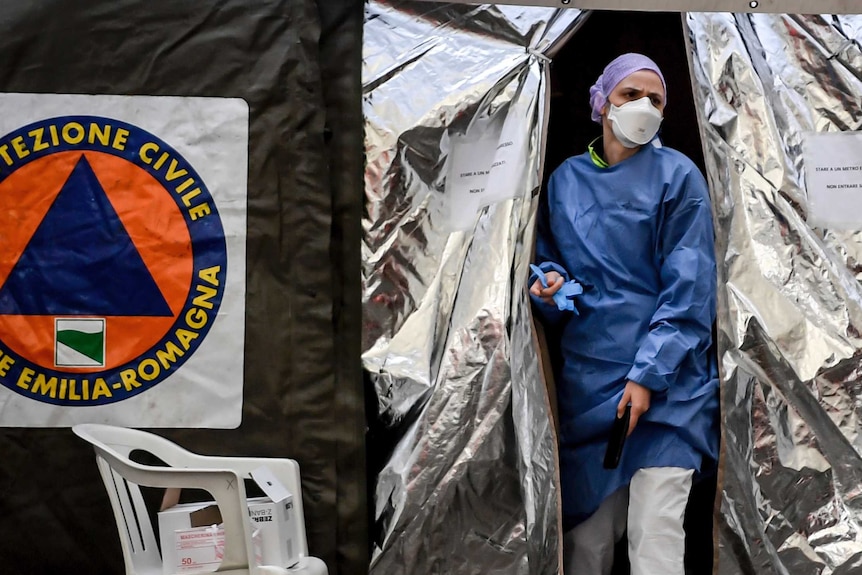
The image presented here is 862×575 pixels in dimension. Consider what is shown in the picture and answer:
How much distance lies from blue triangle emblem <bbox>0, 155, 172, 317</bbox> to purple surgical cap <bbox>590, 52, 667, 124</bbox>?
1.09m

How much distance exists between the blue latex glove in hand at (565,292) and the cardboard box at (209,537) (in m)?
0.70

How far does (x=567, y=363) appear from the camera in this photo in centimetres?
213

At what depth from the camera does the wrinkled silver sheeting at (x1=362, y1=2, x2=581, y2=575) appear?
77.3 inches

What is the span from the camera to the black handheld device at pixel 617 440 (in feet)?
6.44

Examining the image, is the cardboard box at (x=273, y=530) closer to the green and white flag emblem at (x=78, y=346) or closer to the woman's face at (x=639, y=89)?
the green and white flag emblem at (x=78, y=346)

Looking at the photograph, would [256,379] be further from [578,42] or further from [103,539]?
[578,42]

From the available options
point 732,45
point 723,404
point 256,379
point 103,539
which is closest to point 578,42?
point 732,45

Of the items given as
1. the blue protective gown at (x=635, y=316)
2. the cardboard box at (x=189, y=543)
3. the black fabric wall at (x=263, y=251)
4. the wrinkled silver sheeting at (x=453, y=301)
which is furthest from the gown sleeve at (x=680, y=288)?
the cardboard box at (x=189, y=543)

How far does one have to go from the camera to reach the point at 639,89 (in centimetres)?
212

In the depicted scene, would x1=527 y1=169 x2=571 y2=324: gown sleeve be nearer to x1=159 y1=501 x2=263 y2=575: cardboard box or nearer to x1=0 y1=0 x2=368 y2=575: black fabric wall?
x1=0 y1=0 x2=368 y2=575: black fabric wall

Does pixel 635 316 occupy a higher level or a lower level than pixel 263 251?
lower

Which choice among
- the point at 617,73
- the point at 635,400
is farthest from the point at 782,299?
the point at 617,73

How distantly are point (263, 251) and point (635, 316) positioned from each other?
833 mm

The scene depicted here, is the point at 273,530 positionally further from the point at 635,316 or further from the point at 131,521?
the point at 635,316
